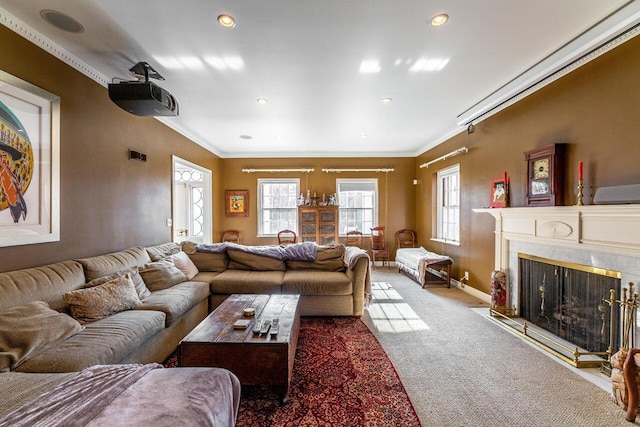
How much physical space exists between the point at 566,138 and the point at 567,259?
3.84ft

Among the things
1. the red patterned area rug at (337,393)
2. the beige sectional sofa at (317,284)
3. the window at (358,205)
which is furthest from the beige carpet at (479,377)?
the window at (358,205)

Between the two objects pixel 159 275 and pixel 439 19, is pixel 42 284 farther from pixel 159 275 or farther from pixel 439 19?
pixel 439 19

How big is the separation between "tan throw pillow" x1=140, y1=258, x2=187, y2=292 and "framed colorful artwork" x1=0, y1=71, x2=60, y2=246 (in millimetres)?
791

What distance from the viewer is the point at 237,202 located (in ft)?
21.4

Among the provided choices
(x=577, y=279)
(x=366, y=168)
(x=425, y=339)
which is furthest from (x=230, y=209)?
(x=577, y=279)

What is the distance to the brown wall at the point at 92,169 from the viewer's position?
6.93 feet

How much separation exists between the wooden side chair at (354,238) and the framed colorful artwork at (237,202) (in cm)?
260

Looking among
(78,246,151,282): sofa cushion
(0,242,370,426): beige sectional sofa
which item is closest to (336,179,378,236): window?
(0,242,370,426): beige sectional sofa

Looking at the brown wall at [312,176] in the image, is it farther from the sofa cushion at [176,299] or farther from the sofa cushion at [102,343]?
the sofa cushion at [102,343]

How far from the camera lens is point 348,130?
15.5 ft

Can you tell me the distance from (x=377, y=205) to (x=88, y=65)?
5555 millimetres

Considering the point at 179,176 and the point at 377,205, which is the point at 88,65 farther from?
the point at 377,205

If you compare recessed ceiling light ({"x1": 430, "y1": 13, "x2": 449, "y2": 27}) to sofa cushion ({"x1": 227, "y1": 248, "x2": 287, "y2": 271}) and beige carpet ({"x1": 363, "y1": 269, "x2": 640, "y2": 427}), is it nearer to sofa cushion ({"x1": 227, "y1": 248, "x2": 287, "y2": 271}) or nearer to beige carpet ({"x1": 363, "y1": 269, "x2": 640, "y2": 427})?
beige carpet ({"x1": 363, "y1": 269, "x2": 640, "y2": 427})

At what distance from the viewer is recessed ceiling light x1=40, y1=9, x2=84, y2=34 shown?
1911mm
